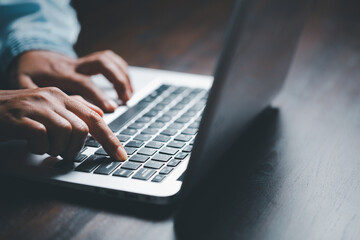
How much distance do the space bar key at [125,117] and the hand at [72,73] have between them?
0.03 meters

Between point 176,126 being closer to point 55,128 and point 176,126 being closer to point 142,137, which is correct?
point 142,137

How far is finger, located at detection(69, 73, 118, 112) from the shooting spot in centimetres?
76

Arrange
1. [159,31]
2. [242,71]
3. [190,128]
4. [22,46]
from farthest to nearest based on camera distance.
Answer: [159,31] < [22,46] < [190,128] < [242,71]

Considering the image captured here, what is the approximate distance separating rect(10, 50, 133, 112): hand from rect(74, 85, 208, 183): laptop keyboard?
6 centimetres

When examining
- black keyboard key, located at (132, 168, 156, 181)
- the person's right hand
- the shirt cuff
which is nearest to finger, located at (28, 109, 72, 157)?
the person's right hand

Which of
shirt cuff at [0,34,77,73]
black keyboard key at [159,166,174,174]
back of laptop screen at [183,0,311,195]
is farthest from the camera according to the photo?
shirt cuff at [0,34,77,73]

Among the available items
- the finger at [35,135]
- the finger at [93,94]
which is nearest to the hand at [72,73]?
the finger at [93,94]

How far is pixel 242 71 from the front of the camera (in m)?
0.47

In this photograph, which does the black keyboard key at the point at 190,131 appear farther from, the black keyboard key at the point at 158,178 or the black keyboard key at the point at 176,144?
the black keyboard key at the point at 158,178

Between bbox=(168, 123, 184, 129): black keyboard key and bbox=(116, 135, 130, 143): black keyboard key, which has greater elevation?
bbox=(168, 123, 184, 129): black keyboard key

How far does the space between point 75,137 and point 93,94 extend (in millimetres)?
225

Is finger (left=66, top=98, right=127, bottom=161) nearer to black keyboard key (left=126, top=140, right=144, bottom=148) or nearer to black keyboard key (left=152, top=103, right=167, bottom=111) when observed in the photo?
black keyboard key (left=126, top=140, right=144, bottom=148)

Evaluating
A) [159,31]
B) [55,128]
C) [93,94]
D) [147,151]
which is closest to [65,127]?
[55,128]

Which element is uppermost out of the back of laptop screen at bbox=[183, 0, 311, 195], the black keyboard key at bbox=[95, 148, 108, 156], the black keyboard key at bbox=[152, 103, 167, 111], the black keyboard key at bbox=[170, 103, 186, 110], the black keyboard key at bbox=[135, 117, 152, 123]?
the back of laptop screen at bbox=[183, 0, 311, 195]
